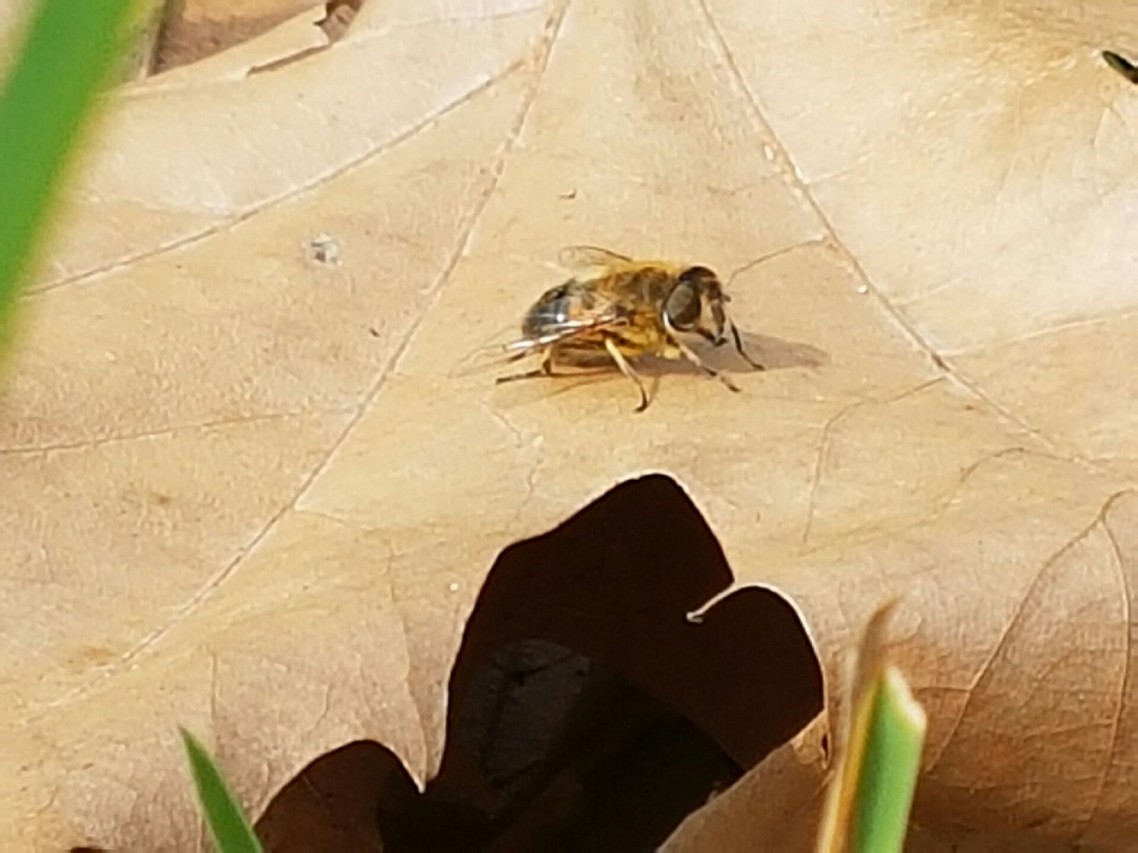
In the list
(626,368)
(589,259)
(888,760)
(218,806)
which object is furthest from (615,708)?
(888,760)

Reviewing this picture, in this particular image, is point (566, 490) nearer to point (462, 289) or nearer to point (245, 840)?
point (462, 289)

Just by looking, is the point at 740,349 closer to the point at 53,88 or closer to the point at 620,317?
the point at 620,317

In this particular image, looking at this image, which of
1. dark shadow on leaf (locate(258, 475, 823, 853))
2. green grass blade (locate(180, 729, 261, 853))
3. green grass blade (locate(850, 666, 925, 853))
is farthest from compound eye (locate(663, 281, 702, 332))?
green grass blade (locate(850, 666, 925, 853))

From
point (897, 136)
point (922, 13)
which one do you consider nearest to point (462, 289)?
point (897, 136)

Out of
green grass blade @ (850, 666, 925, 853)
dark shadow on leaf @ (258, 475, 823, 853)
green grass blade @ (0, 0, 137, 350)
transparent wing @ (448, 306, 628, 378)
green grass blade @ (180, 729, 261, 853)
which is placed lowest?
dark shadow on leaf @ (258, 475, 823, 853)

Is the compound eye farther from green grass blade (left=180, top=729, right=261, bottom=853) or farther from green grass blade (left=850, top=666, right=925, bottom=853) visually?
green grass blade (left=850, top=666, right=925, bottom=853)

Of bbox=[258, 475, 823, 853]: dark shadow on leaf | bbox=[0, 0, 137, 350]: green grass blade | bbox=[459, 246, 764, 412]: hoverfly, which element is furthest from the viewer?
bbox=[459, 246, 764, 412]: hoverfly
